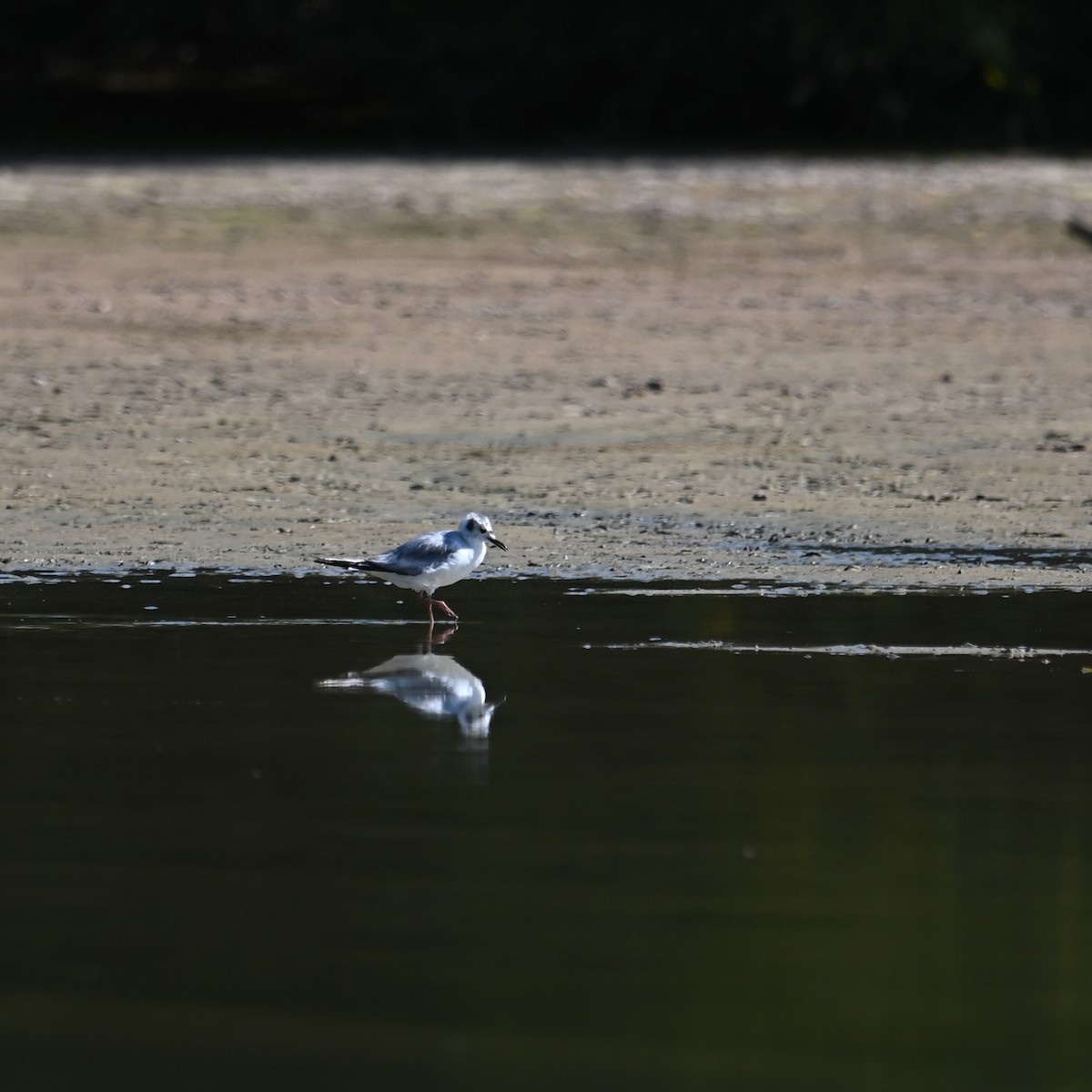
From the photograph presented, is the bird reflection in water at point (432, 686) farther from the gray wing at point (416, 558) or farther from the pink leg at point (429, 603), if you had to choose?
the pink leg at point (429, 603)

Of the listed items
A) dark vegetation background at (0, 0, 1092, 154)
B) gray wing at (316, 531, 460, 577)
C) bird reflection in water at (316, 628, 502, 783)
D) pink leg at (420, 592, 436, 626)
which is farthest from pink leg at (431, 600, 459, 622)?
dark vegetation background at (0, 0, 1092, 154)

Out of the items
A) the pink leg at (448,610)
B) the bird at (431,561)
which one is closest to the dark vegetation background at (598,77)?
the pink leg at (448,610)

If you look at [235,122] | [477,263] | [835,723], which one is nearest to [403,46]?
[235,122]

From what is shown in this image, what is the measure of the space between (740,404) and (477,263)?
338cm

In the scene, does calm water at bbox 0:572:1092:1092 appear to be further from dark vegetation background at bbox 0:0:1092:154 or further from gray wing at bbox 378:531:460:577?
dark vegetation background at bbox 0:0:1092:154

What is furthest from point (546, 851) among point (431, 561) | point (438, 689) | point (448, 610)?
point (448, 610)

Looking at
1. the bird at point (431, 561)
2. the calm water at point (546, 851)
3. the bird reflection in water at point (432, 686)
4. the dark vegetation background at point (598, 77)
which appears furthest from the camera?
the dark vegetation background at point (598, 77)

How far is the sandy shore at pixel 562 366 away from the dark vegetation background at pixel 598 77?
173cm

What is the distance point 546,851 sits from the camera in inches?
172

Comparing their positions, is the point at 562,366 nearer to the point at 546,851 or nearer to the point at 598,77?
the point at 546,851

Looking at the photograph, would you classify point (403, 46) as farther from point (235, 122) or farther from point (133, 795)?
point (133, 795)

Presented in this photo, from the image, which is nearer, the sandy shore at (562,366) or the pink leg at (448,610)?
the pink leg at (448,610)

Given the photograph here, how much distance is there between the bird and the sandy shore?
0.89 meters

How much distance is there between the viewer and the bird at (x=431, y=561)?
6.55 metres
